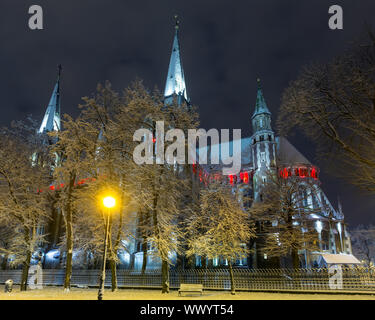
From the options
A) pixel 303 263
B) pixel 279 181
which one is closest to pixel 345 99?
pixel 279 181

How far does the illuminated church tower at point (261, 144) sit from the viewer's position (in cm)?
5053

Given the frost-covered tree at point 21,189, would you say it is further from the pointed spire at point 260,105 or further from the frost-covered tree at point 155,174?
the pointed spire at point 260,105

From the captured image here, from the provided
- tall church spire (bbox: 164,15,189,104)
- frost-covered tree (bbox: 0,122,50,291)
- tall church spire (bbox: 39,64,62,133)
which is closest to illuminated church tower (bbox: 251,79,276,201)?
tall church spire (bbox: 164,15,189,104)

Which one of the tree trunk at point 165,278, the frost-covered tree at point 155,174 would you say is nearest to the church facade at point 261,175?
the frost-covered tree at point 155,174

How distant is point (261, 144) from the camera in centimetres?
5209

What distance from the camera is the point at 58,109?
221 feet

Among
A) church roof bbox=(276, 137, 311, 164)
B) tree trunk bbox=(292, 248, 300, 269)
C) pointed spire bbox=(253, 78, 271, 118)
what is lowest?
tree trunk bbox=(292, 248, 300, 269)

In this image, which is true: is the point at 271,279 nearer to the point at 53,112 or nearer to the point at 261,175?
the point at 261,175

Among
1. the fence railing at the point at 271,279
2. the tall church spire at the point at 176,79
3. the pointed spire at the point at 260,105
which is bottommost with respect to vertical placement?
the fence railing at the point at 271,279

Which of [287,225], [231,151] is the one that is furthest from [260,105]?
[287,225]

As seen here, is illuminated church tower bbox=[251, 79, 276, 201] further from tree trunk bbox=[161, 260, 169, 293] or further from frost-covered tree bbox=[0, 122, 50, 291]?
frost-covered tree bbox=[0, 122, 50, 291]

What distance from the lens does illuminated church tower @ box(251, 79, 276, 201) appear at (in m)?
50.5
